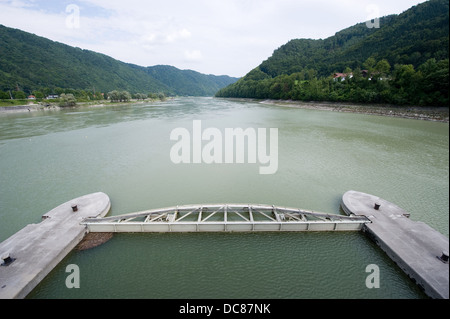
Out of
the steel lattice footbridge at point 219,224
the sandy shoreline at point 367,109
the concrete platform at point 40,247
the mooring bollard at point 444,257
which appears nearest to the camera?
the concrete platform at point 40,247

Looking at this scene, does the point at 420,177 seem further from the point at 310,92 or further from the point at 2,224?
the point at 310,92

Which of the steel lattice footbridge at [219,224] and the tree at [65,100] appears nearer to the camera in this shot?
the steel lattice footbridge at [219,224]

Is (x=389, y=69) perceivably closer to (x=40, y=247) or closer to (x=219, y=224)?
(x=219, y=224)

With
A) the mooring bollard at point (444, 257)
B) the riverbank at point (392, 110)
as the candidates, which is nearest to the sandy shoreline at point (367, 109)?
the riverbank at point (392, 110)

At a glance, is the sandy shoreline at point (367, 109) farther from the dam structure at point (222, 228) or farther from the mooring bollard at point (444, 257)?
the mooring bollard at point (444, 257)

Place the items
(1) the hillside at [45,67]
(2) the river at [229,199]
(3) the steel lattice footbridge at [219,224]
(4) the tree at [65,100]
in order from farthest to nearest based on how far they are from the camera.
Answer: (1) the hillside at [45,67], (4) the tree at [65,100], (3) the steel lattice footbridge at [219,224], (2) the river at [229,199]

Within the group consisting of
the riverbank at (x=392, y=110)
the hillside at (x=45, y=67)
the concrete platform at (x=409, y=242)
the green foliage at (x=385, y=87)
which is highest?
the hillside at (x=45, y=67)

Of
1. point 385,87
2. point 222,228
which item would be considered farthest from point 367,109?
point 222,228

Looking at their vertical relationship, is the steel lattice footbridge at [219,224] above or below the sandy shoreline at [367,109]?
below
